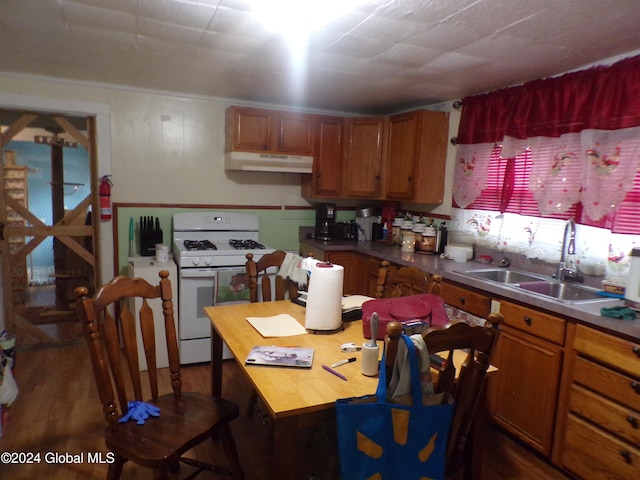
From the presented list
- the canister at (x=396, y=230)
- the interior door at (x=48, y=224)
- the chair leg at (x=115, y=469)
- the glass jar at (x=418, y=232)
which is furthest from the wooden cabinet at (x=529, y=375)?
the interior door at (x=48, y=224)

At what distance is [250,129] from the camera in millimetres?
3570

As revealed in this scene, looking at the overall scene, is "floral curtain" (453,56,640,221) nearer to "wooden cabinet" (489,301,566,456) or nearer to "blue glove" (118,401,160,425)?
"wooden cabinet" (489,301,566,456)

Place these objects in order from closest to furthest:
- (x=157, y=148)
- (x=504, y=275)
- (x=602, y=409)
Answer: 1. (x=602, y=409)
2. (x=504, y=275)
3. (x=157, y=148)

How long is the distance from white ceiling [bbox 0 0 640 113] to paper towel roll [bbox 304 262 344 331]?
1144 mm

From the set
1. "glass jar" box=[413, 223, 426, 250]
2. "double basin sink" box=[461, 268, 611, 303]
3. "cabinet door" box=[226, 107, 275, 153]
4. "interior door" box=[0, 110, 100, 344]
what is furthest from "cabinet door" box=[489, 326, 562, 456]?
"interior door" box=[0, 110, 100, 344]

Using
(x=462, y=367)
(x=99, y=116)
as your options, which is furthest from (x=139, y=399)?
(x=99, y=116)

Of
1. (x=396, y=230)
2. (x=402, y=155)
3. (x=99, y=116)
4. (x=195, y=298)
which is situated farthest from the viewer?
A: (x=396, y=230)

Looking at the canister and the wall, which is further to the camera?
the canister

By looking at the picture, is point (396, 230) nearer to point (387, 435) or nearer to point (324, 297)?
point (324, 297)

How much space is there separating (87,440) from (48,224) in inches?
77.8

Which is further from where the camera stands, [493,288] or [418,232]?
[418,232]

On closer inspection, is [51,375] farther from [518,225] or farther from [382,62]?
[518,225]

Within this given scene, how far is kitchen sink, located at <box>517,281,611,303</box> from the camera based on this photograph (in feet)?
7.66

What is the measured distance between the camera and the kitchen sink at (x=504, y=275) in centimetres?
275
